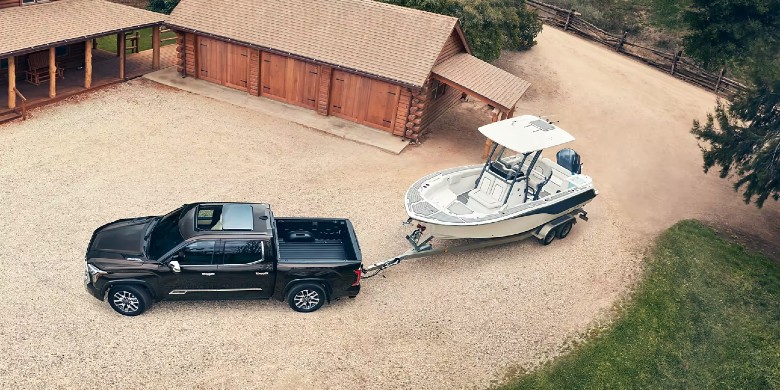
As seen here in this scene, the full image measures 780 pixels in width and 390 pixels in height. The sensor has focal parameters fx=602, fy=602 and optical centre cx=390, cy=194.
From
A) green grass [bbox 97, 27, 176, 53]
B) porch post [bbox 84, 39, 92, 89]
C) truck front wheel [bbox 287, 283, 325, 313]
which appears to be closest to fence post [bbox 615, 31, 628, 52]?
green grass [bbox 97, 27, 176, 53]

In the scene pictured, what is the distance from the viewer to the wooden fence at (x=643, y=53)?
3177cm

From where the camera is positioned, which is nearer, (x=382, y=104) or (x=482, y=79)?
(x=482, y=79)

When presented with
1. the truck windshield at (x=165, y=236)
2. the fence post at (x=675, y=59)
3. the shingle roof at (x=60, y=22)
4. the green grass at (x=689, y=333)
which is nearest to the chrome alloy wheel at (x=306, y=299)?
the truck windshield at (x=165, y=236)

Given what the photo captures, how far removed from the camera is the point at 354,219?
55.0 feet

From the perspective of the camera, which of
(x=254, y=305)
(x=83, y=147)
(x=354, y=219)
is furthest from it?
(x=83, y=147)

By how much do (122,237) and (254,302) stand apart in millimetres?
3083

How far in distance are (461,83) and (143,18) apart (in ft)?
41.8

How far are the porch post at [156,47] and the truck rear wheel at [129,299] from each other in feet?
49.2

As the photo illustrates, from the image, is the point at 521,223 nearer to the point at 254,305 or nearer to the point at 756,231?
the point at 254,305

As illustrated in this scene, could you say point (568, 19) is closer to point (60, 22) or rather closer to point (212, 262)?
point (60, 22)

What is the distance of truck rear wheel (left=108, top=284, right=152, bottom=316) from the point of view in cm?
1198

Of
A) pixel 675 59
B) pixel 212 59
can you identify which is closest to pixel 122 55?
pixel 212 59

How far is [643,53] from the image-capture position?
3528 cm

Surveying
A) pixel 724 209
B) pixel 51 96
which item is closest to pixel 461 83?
pixel 724 209
